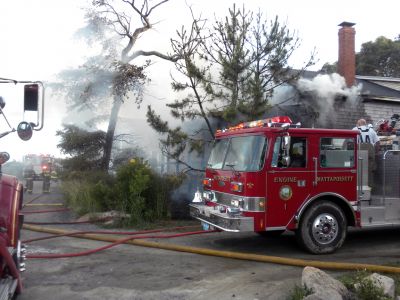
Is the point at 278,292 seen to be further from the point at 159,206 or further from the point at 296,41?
the point at 296,41

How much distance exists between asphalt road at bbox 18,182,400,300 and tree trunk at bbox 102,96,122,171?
5050mm

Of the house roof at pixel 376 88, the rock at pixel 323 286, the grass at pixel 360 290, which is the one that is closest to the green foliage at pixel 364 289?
the grass at pixel 360 290

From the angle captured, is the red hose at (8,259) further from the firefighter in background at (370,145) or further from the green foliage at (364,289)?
the firefighter in background at (370,145)

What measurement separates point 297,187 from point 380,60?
107ft

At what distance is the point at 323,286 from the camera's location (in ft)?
15.4

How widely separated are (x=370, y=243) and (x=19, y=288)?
6055 millimetres

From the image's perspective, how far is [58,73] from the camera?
11.8 m

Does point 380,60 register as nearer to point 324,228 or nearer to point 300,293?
point 324,228

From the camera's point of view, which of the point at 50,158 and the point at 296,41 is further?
the point at 50,158

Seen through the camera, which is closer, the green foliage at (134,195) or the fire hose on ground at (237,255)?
the fire hose on ground at (237,255)

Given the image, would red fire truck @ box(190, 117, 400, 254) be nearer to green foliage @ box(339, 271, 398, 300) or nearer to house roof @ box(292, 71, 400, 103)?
green foliage @ box(339, 271, 398, 300)

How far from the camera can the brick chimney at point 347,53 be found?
1639 centimetres

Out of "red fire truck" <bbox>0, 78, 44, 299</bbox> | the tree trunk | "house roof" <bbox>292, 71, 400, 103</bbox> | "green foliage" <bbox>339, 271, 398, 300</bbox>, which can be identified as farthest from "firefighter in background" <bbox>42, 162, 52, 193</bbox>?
"green foliage" <bbox>339, 271, 398, 300</bbox>

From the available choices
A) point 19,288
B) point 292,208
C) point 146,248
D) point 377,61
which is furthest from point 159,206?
point 377,61
